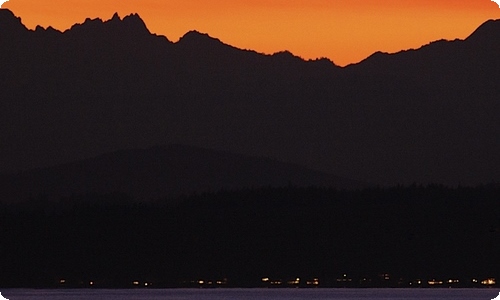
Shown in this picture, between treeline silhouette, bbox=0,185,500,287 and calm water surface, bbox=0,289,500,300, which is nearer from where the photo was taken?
calm water surface, bbox=0,289,500,300

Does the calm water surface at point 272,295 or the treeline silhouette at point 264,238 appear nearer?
the calm water surface at point 272,295

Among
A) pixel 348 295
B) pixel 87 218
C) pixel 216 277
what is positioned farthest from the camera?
pixel 87 218

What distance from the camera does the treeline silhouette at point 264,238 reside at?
155125 mm

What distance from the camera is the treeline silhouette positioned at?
509ft

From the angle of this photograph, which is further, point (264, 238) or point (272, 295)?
point (264, 238)

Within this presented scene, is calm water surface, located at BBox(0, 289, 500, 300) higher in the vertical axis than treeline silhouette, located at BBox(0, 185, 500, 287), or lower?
lower

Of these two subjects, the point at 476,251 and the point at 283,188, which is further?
the point at 283,188

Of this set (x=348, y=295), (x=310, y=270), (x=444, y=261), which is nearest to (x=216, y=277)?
(x=310, y=270)

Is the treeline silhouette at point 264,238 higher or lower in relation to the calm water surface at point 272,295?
higher

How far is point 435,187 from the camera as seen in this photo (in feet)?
576

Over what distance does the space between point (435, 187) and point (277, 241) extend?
18815mm

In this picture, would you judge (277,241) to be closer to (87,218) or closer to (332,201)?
(332,201)

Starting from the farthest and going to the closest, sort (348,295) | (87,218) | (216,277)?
1. (87,218)
2. (216,277)
3. (348,295)

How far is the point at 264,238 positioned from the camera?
166 metres
